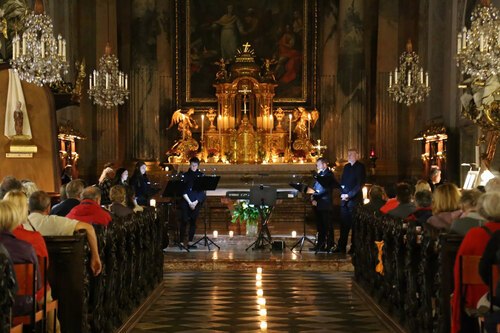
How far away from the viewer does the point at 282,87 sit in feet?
93.9

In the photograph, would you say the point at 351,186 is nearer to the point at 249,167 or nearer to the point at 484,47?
the point at 484,47

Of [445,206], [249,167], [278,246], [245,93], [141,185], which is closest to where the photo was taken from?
[445,206]

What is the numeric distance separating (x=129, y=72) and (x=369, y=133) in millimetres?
7062

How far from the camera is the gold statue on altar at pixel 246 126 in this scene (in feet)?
88.8

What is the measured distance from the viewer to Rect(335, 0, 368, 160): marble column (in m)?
25.5

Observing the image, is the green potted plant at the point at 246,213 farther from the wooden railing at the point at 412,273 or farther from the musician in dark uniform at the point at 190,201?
the wooden railing at the point at 412,273

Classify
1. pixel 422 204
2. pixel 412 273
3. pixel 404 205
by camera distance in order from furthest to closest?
pixel 404 205
pixel 422 204
pixel 412 273

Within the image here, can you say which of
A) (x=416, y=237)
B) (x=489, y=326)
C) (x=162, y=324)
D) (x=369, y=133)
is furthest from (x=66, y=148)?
(x=489, y=326)

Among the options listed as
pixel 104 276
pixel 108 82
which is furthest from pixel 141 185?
pixel 104 276

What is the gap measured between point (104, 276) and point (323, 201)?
7909mm

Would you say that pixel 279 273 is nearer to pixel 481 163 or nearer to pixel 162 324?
pixel 481 163

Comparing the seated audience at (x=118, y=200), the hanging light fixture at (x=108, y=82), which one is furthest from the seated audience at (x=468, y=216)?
the hanging light fixture at (x=108, y=82)

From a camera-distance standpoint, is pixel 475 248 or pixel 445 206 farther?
pixel 445 206

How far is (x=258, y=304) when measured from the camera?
11648 mm
